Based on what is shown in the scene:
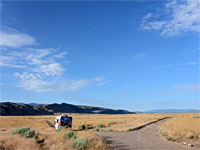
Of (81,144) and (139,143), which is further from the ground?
(81,144)

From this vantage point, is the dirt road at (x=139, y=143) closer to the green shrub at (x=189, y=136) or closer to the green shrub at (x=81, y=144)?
the green shrub at (x=81, y=144)

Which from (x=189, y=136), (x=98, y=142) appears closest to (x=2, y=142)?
(x=98, y=142)

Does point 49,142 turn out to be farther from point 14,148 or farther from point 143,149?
point 143,149

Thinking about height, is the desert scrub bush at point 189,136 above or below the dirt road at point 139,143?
above

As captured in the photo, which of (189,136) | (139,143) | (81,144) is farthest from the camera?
(189,136)

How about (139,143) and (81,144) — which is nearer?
(81,144)

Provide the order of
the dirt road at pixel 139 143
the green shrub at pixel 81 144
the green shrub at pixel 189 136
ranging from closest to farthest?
the green shrub at pixel 81 144
the dirt road at pixel 139 143
the green shrub at pixel 189 136

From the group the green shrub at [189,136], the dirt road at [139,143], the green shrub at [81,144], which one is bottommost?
the dirt road at [139,143]

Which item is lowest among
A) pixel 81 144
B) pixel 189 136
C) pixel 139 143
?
pixel 139 143

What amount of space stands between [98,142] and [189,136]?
9.82 metres

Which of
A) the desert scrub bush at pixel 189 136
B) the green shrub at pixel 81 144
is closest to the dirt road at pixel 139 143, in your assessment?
the green shrub at pixel 81 144

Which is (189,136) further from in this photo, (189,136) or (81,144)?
(81,144)

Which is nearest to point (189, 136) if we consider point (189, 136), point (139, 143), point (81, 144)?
point (189, 136)

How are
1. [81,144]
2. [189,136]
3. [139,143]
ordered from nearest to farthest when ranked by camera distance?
[81,144], [139,143], [189,136]
